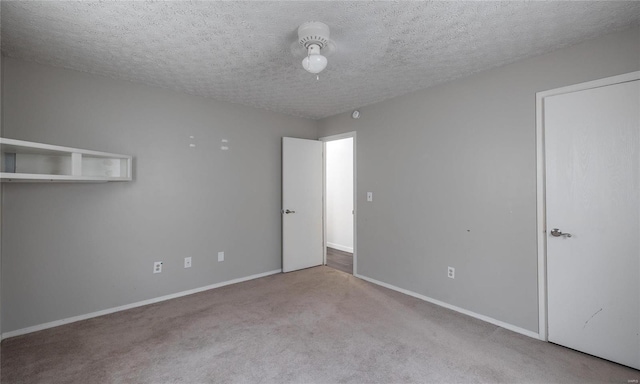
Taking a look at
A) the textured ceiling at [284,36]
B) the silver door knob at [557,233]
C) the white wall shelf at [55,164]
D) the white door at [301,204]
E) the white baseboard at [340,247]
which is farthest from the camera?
the white baseboard at [340,247]

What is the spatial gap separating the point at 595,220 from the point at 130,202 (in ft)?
13.6

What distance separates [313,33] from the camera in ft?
5.98

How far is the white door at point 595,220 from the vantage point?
1935mm

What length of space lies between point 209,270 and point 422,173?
285 cm

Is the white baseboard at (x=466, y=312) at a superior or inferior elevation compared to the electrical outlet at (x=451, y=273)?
inferior

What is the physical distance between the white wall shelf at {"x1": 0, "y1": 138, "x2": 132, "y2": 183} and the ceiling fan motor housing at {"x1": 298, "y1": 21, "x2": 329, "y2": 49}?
2032mm

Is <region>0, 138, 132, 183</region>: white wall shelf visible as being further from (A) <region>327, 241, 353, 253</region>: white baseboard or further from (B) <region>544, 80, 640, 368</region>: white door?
(A) <region>327, 241, 353, 253</region>: white baseboard

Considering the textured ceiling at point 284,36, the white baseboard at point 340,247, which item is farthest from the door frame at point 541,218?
the white baseboard at point 340,247

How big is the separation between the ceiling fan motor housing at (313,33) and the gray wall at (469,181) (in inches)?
66.9

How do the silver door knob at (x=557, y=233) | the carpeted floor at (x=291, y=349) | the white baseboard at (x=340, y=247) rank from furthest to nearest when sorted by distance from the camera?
the white baseboard at (x=340, y=247) < the silver door knob at (x=557, y=233) < the carpeted floor at (x=291, y=349)

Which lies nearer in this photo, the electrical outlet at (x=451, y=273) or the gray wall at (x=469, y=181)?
the gray wall at (x=469, y=181)

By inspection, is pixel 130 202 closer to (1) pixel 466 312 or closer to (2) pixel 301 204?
(2) pixel 301 204

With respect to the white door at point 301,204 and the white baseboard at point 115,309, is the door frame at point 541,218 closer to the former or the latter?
the white door at point 301,204

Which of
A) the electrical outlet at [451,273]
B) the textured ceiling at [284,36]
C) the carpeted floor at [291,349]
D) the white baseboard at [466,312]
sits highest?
the textured ceiling at [284,36]
